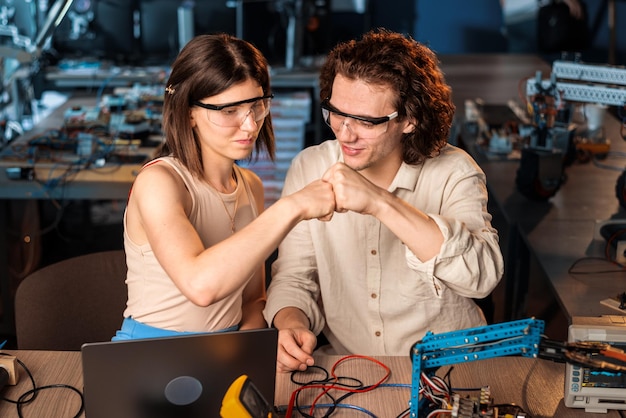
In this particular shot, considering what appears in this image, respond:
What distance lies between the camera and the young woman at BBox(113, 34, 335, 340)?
5.52 feet

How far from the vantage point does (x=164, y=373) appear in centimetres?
143

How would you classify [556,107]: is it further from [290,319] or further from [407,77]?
[290,319]

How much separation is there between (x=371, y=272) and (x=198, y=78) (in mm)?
648

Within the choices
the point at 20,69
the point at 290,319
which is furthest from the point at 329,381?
the point at 20,69

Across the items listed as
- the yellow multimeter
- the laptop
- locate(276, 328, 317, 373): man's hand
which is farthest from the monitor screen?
the yellow multimeter

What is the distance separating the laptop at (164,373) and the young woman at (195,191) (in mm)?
225

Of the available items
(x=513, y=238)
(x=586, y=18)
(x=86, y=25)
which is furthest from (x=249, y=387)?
(x=586, y=18)

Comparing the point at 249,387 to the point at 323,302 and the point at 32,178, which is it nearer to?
the point at 323,302

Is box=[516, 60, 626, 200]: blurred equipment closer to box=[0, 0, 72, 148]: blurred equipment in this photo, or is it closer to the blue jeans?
the blue jeans

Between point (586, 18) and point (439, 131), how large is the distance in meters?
5.69

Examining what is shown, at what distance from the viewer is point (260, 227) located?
1.60 m

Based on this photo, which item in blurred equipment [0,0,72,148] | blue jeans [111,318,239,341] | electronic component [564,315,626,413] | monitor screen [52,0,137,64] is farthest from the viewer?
monitor screen [52,0,137,64]

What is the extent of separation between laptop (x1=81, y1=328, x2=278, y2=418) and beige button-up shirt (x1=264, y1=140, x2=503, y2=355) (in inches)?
21.7

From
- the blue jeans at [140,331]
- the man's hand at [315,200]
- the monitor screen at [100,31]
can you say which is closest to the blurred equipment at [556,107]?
the man's hand at [315,200]
